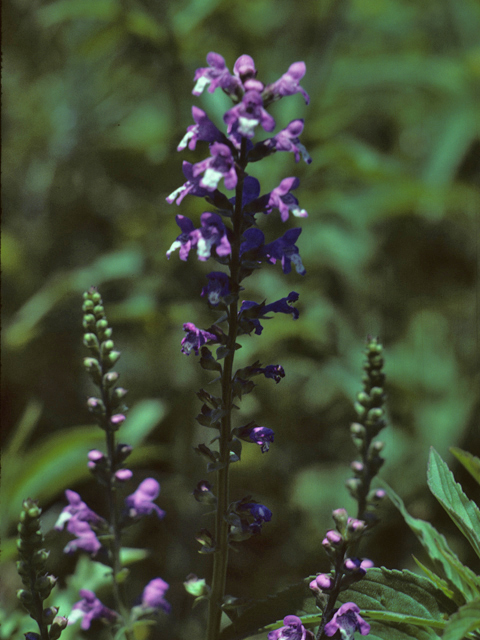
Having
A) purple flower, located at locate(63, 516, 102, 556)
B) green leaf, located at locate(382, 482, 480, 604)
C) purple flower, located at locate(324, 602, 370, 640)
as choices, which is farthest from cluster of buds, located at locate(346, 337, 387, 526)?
purple flower, located at locate(63, 516, 102, 556)

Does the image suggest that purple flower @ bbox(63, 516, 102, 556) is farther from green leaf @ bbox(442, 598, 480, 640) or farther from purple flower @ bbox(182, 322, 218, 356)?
green leaf @ bbox(442, 598, 480, 640)

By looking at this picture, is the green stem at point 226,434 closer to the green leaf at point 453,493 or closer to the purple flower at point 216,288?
the purple flower at point 216,288

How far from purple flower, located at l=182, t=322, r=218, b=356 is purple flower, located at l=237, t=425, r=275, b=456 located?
252 mm

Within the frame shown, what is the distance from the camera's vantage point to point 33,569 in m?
1.37

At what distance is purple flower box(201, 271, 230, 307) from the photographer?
130 centimetres

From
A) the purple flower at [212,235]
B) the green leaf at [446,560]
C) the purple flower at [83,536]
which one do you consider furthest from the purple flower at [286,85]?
the purple flower at [83,536]

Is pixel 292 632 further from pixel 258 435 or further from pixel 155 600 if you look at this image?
pixel 155 600

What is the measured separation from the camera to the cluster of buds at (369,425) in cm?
158

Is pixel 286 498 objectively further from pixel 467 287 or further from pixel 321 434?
pixel 467 287

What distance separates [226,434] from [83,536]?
0.83m

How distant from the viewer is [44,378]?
17.1ft

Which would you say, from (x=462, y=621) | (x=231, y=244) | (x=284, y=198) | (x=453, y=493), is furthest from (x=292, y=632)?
(x=284, y=198)

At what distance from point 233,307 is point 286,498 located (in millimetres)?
3382

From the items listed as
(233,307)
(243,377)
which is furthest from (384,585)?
(233,307)
